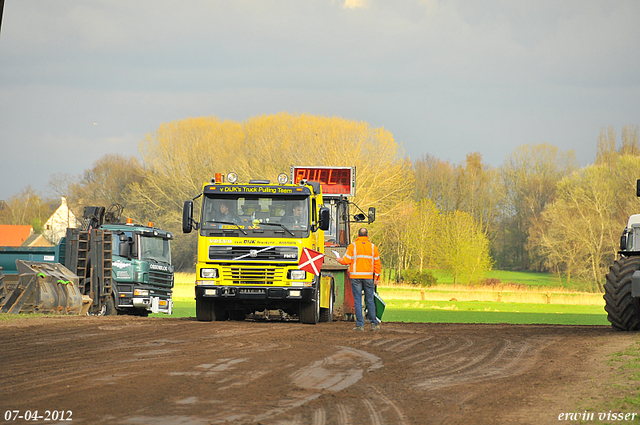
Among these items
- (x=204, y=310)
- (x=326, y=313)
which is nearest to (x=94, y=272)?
(x=204, y=310)

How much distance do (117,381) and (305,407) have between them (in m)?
2.42

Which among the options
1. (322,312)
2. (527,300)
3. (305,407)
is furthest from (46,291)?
(527,300)

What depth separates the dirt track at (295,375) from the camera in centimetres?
705

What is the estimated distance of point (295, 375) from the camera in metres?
9.02

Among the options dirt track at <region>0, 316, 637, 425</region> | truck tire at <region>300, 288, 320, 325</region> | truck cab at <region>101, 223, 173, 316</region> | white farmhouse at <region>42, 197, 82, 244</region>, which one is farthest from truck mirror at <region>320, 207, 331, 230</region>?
white farmhouse at <region>42, 197, 82, 244</region>

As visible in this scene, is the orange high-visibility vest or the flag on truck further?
the flag on truck

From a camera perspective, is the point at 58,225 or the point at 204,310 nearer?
the point at 204,310

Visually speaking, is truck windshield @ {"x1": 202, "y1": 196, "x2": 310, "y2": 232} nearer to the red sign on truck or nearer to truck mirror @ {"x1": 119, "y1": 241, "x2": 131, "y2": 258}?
the red sign on truck

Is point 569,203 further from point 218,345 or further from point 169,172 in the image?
point 218,345

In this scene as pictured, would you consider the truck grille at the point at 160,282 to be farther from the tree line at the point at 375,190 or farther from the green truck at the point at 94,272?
the tree line at the point at 375,190

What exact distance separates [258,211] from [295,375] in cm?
763

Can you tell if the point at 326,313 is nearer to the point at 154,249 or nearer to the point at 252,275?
the point at 252,275

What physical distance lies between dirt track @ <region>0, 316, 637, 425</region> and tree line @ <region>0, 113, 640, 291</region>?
115 feet

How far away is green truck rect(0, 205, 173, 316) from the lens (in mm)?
18844
